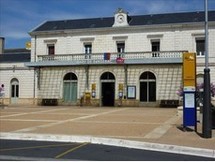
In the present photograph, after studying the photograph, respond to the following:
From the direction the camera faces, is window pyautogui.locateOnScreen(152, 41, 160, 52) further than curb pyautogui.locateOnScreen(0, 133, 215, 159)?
Yes

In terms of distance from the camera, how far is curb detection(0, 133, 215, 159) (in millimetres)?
11445

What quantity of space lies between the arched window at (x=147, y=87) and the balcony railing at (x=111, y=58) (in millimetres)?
1594

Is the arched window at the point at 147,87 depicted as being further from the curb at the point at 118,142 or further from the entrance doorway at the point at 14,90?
the curb at the point at 118,142

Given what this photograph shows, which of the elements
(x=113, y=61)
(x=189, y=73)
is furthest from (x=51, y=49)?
(x=189, y=73)

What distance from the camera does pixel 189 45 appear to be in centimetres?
4072

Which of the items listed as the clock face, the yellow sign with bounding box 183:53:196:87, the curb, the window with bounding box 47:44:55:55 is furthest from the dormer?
the curb

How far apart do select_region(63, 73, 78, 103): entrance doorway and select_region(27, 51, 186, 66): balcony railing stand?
67.9 inches

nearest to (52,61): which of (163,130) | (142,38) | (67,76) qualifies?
(67,76)

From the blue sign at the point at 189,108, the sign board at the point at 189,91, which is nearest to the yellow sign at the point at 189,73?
the sign board at the point at 189,91

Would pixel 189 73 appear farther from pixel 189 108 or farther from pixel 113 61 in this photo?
pixel 113 61

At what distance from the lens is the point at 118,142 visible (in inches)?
515

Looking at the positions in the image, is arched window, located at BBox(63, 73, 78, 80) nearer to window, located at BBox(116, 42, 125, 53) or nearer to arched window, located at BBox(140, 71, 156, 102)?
window, located at BBox(116, 42, 125, 53)

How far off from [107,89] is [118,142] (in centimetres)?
2892

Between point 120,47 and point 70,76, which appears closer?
point 70,76
